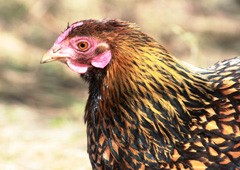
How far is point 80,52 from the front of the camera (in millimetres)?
4117

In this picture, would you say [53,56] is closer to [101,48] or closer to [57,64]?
[101,48]

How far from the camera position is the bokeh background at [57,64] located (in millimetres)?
6781

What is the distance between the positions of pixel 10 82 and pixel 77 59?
5.76m

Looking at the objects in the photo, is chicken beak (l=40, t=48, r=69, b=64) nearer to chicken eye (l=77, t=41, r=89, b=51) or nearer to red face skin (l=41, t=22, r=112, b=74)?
red face skin (l=41, t=22, r=112, b=74)

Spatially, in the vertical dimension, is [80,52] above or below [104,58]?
above

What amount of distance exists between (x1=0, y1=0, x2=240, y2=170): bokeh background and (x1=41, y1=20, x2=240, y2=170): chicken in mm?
2116

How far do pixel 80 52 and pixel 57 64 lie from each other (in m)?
6.57

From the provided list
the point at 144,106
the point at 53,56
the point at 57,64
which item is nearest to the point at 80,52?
the point at 53,56

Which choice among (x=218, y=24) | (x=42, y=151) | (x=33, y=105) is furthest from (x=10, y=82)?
(x=218, y=24)

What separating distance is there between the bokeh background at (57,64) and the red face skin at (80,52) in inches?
87.2

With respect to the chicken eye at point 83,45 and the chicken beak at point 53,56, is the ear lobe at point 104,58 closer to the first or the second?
the chicken eye at point 83,45

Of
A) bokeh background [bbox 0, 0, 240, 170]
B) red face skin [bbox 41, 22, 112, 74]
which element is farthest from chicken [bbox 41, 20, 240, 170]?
bokeh background [bbox 0, 0, 240, 170]

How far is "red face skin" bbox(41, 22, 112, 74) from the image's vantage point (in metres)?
4.06

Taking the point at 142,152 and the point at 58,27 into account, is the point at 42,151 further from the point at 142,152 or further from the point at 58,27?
the point at 58,27
